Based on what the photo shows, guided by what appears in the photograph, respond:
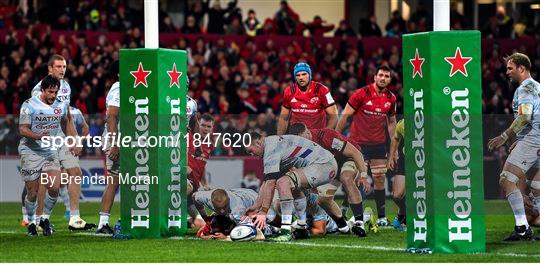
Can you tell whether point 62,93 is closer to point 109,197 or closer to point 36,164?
point 36,164

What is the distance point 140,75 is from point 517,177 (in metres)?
4.71

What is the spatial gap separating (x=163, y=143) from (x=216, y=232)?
1325mm

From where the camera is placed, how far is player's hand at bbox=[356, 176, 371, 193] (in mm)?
17344

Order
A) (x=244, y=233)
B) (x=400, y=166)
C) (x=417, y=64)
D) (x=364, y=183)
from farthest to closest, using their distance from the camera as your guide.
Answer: (x=400, y=166), (x=364, y=183), (x=244, y=233), (x=417, y=64)

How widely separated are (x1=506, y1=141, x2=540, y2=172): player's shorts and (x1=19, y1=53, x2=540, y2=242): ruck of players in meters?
0.01

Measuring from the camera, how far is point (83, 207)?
2009 cm

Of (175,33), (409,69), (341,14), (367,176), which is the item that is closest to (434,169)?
(409,69)

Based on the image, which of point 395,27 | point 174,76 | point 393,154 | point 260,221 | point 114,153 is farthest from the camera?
point 395,27

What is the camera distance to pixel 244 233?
51.5 ft

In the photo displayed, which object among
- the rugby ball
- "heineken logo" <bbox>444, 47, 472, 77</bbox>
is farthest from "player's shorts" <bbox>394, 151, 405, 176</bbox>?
"heineken logo" <bbox>444, 47, 472, 77</bbox>

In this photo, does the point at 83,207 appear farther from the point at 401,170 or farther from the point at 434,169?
the point at 434,169

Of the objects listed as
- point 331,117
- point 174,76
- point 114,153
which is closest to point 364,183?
point 331,117

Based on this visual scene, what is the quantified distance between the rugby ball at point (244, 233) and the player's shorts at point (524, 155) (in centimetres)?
328

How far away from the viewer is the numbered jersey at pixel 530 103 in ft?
52.2
